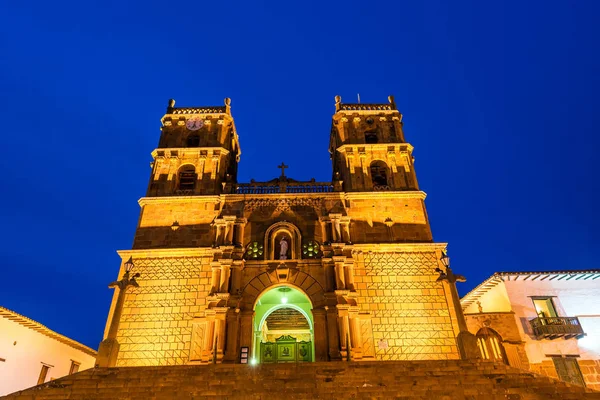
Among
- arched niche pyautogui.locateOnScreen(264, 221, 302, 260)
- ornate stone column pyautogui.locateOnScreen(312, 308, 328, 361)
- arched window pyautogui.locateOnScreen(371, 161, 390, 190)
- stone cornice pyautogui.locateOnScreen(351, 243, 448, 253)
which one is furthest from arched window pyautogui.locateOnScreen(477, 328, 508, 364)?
arched niche pyautogui.locateOnScreen(264, 221, 302, 260)

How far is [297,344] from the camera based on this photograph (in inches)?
848

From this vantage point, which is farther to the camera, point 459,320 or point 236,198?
point 236,198

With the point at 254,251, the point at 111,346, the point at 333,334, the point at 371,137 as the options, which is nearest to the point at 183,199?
the point at 254,251

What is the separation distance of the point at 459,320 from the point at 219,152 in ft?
55.7

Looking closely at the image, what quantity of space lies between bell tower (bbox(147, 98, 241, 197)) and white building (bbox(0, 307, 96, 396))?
9.60 m

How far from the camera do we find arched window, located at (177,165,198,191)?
956 inches

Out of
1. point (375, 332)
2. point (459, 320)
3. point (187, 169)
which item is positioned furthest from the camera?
point (187, 169)

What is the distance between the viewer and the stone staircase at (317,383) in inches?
468

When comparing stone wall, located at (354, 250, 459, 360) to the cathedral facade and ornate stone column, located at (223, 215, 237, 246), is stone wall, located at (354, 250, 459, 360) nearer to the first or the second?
the cathedral facade

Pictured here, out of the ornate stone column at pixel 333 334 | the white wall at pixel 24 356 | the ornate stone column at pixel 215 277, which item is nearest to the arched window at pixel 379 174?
the ornate stone column at pixel 333 334

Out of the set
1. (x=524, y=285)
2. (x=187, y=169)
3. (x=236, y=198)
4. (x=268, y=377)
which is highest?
(x=187, y=169)

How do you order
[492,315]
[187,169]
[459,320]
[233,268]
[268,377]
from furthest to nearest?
[187,169] < [492,315] < [233,268] < [459,320] < [268,377]

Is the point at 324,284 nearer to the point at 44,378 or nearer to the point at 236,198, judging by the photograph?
the point at 236,198

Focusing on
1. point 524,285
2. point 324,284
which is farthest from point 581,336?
point 324,284
